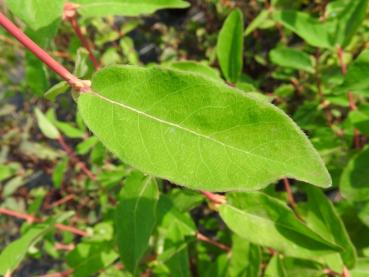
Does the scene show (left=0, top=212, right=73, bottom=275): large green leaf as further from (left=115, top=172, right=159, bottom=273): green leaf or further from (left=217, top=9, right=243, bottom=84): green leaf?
(left=217, top=9, right=243, bottom=84): green leaf

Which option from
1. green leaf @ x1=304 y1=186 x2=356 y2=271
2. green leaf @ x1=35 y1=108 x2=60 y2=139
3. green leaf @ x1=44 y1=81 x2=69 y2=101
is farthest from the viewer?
green leaf @ x1=35 y1=108 x2=60 y2=139

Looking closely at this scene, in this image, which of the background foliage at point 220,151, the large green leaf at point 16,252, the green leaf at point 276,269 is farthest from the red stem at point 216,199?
the large green leaf at point 16,252

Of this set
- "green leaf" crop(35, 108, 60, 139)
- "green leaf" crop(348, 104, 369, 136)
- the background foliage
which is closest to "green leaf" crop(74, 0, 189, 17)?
the background foliage

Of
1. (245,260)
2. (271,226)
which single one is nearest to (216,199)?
(271,226)

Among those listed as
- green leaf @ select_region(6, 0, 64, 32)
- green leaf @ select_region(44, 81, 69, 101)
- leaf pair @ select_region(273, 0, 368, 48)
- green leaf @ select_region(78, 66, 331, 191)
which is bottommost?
leaf pair @ select_region(273, 0, 368, 48)

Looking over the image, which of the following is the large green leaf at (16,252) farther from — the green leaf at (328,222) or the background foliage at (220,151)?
the green leaf at (328,222)

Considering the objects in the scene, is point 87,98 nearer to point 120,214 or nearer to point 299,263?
point 120,214
